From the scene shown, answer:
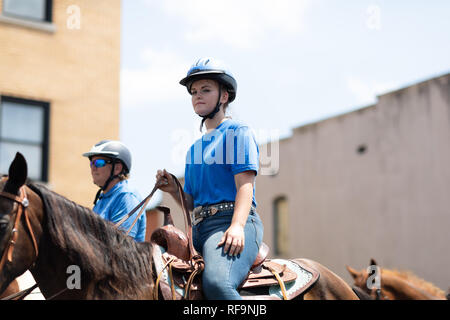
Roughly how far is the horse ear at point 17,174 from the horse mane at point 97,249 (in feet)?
0.49

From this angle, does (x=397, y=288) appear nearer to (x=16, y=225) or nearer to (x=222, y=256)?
(x=222, y=256)

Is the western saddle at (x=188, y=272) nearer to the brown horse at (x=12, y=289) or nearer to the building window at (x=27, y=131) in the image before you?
the brown horse at (x=12, y=289)

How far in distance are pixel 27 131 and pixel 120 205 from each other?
7.93m

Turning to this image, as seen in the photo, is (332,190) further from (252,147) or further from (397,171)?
(252,147)

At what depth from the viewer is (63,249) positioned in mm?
3340

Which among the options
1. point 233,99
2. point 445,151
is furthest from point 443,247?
point 233,99

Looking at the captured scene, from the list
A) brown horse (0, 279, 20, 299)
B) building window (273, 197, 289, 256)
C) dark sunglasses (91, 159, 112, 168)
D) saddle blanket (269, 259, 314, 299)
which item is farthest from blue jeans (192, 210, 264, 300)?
building window (273, 197, 289, 256)

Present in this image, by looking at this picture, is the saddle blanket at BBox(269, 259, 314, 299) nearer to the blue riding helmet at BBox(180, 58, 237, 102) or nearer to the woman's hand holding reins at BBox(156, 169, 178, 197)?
the woman's hand holding reins at BBox(156, 169, 178, 197)

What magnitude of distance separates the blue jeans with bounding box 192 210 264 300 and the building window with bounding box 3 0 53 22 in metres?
9.92

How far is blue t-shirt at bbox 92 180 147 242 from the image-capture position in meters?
5.02

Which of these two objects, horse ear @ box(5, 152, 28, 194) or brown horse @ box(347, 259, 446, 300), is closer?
horse ear @ box(5, 152, 28, 194)

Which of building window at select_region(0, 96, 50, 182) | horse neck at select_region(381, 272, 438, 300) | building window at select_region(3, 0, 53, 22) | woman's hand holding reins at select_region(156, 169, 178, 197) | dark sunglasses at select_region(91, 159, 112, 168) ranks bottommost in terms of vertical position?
horse neck at select_region(381, 272, 438, 300)
